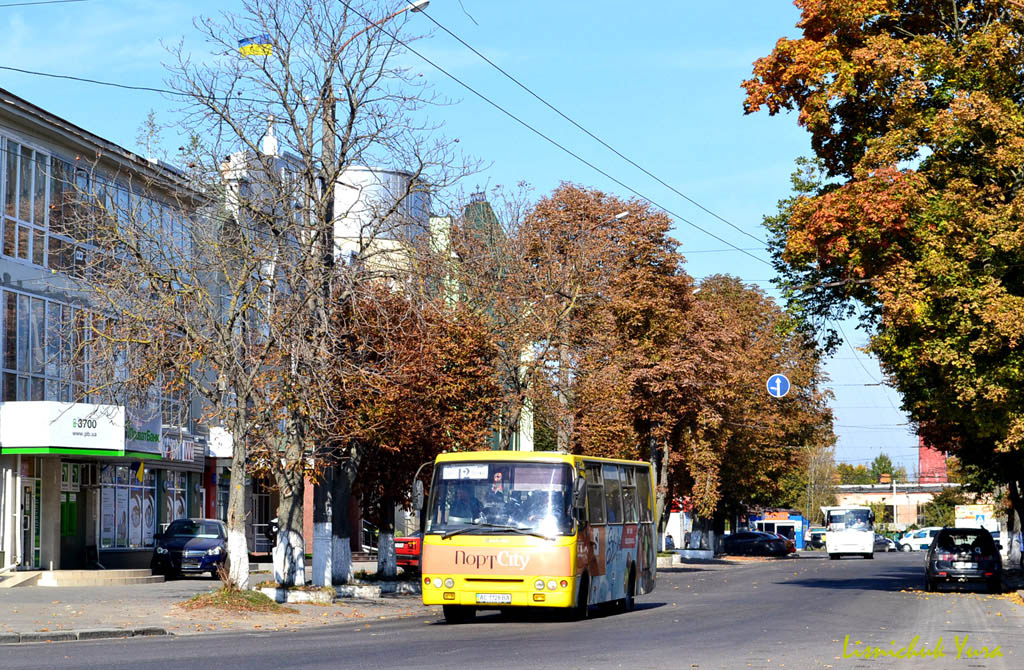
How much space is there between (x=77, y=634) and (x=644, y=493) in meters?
12.6

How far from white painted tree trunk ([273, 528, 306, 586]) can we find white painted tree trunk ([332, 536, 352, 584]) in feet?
8.49

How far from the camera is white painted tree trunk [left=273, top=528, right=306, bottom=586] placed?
26.6 metres

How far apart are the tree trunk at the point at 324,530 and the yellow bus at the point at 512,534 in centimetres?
607

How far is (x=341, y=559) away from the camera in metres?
29.8

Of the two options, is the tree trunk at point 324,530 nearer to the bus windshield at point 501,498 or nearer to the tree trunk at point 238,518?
the tree trunk at point 238,518

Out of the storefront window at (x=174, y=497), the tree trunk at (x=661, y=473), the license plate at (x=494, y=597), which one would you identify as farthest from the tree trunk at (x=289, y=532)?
the tree trunk at (x=661, y=473)

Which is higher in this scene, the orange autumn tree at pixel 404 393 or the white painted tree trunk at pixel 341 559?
the orange autumn tree at pixel 404 393

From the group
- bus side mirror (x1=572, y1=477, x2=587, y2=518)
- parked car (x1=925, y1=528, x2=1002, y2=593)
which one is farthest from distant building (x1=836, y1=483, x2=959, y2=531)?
bus side mirror (x1=572, y1=477, x2=587, y2=518)

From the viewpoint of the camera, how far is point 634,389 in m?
54.2

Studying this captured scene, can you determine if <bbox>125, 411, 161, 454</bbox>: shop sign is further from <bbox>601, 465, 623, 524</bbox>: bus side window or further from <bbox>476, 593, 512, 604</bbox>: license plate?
<bbox>476, 593, 512, 604</bbox>: license plate

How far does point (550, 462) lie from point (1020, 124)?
13028 mm

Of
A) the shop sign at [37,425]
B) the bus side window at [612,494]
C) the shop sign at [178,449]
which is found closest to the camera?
the bus side window at [612,494]

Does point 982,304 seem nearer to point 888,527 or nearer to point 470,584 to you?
point 470,584

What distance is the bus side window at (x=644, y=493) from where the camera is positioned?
27.9m
